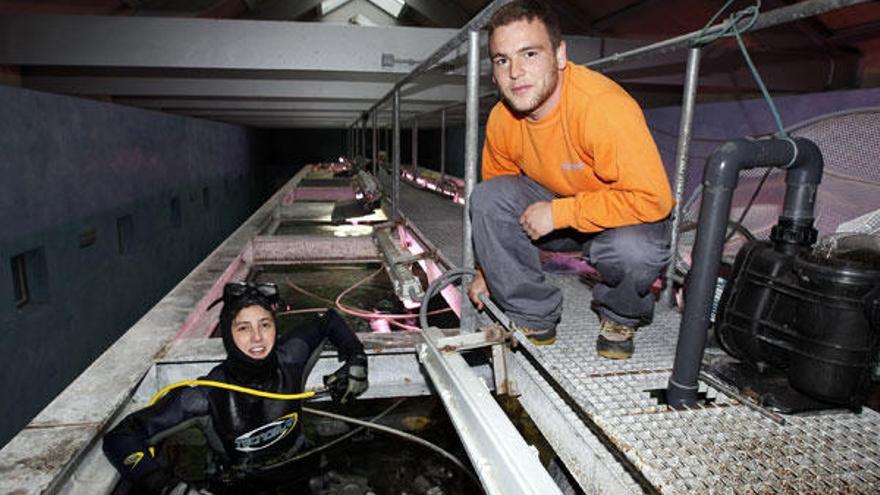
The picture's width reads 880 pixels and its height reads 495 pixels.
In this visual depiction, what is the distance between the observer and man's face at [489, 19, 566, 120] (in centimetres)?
177

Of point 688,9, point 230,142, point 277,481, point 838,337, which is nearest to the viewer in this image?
point 838,337

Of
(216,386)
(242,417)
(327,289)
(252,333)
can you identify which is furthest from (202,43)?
(242,417)

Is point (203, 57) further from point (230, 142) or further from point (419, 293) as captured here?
point (230, 142)

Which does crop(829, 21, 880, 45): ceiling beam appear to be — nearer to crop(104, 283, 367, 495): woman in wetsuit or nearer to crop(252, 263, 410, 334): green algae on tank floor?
crop(252, 263, 410, 334): green algae on tank floor

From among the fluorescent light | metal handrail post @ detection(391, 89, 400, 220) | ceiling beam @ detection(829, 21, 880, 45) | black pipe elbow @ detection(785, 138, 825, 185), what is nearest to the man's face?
black pipe elbow @ detection(785, 138, 825, 185)

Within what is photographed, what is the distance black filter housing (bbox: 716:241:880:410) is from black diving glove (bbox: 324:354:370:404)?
195cm

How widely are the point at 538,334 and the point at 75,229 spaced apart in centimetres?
644

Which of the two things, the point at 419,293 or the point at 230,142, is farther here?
the point at 230,142

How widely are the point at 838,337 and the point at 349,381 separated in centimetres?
230

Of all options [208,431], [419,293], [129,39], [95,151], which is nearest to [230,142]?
[95,151]

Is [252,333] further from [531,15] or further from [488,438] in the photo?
[531,15]

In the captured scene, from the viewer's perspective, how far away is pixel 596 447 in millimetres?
1481

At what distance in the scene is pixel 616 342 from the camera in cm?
195

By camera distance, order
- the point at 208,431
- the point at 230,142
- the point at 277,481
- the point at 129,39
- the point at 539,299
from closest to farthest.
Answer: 1. the point at 539,299
2. the point at 208,431
3. the point at 277,481
4. the point at 129,39
5. the point at 230,142
